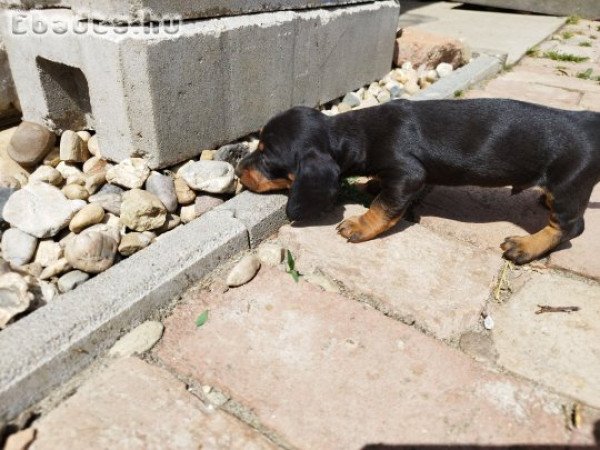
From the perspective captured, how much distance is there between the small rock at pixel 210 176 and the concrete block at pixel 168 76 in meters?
0.22

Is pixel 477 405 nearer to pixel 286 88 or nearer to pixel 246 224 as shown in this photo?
pixel 246 224

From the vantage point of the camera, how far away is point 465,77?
536 centimetres

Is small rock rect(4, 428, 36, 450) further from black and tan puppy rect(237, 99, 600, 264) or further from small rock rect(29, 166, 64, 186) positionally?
small rock rect(29, 166, 64, 186)

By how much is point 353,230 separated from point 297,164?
51 cm

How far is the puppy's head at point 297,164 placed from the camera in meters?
2.63

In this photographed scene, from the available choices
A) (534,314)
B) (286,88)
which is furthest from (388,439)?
(286,88)

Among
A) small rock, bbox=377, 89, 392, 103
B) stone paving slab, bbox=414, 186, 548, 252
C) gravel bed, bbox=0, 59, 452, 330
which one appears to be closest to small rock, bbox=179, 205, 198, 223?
gravel bed, bbox=0, 59, 452, 330

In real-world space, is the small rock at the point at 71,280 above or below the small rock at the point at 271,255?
above

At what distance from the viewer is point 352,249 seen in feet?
9.16

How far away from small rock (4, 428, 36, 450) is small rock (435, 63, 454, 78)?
543 cm

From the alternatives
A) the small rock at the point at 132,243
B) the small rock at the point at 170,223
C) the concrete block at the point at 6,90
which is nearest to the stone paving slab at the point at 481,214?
the small rock at the point at 170,223

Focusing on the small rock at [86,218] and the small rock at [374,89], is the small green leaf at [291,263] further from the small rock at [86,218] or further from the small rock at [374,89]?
the small rock at [374,89]

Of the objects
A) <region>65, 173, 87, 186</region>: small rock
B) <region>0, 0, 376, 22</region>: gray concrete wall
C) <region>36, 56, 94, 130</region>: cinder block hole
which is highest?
<region>0, 0, 376, 22</region>: gray concrete wall

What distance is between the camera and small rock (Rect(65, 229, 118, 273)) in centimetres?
236
